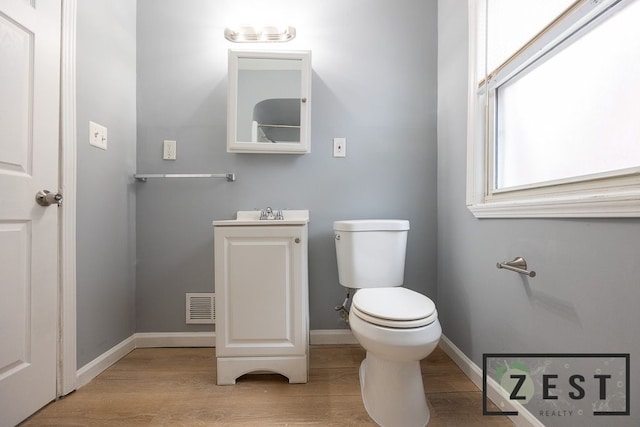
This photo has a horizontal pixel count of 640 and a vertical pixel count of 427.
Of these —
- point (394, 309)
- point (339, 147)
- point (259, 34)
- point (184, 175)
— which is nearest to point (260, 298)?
point (394, 309)

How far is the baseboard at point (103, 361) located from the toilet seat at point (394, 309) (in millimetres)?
1264

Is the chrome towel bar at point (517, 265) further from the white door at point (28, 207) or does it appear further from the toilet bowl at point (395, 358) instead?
the white door at point (28, 207)

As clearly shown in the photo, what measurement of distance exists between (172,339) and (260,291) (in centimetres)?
82

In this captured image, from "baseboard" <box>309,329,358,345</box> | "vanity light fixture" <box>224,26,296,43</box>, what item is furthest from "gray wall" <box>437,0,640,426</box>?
"vanity light fixture" <box>224,26,296,43</box>

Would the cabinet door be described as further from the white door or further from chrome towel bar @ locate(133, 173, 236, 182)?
the white door

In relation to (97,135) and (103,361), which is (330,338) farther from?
(97,135)

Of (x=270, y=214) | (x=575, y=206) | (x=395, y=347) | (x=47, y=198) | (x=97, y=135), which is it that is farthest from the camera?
(x=270, y=214)

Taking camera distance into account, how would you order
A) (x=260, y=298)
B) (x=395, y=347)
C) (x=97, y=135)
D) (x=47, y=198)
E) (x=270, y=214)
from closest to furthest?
(x=395, y=347), (x=47, y=198), (x=260, y=298), (x=97, y=135), (x=270, y=214)

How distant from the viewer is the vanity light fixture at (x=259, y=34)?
1.50m

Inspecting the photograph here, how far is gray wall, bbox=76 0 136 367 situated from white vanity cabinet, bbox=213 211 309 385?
0.63 metres

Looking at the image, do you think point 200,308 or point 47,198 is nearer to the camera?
point 47,198

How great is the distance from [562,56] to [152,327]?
7.49ft

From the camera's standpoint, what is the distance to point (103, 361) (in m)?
1.29

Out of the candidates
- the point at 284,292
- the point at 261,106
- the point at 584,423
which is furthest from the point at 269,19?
the point at 584,423
